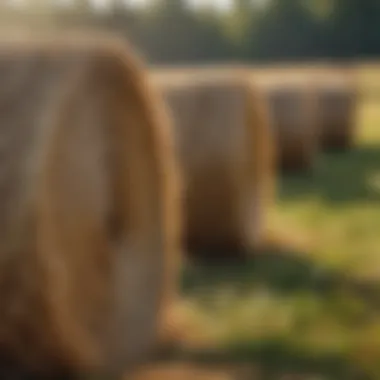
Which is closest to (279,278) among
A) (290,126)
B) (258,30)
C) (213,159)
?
(213,159)

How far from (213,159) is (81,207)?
200cm

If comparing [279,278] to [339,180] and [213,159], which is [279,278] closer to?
[213,159]

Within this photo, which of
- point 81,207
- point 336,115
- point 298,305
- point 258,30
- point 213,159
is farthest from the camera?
point 258,30

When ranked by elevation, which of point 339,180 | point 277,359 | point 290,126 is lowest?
point 339,180

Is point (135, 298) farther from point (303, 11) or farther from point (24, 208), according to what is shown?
point (303, 11)

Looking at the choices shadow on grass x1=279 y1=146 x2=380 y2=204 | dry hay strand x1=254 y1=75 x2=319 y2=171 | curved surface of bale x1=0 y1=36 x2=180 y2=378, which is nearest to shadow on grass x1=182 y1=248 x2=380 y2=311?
curved surface of bale x1=0 y1=36 x2=180 y2=378

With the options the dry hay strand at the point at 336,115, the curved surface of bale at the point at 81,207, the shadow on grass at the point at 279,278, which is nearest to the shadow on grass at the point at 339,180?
the dry hay strand at the point at 336,115

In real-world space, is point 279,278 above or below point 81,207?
below

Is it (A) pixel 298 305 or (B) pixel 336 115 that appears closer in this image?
(A) pixel 298 305

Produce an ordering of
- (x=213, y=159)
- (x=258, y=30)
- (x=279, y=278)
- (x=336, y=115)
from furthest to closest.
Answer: (x=258, y=30) → (x=336, y=115) → (x=213, y=159) → (x=279, y=278)

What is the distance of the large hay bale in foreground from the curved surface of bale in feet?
4.16

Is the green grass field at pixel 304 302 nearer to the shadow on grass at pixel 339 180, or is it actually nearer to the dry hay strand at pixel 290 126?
the shadow on grass at pixel 339 180

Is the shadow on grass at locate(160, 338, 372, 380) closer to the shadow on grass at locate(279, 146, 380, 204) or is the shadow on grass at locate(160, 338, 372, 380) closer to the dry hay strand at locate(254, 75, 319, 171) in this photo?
the shadow on grass at locate(279, 146, 380, 204)

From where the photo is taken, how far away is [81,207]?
3.73m
